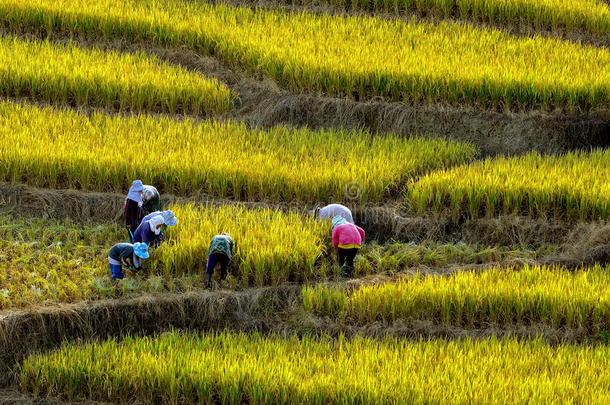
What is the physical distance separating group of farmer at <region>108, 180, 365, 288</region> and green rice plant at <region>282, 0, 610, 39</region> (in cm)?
407

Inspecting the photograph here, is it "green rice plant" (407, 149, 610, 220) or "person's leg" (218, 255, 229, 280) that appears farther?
"green rice plant" (407, 149, 610, 220)

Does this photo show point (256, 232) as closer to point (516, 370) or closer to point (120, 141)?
point (120, 141)

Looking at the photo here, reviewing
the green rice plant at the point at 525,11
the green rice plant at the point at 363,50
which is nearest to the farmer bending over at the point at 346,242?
the green rice plant at the point at 363,50

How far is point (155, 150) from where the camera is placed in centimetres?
774

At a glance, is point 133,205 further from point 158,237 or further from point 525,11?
point 525,11

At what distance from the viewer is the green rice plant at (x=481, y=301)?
612 centimetres

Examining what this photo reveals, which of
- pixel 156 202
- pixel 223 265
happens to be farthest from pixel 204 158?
pixel 223 265

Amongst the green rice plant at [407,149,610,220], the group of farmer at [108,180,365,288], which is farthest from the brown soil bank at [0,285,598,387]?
the green rice plant at [407,149,610,220]

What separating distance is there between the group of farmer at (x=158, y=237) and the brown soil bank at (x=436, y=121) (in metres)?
1.82

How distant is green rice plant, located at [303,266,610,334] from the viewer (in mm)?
6117

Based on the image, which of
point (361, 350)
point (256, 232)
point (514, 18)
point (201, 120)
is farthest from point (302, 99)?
point (361, 350)

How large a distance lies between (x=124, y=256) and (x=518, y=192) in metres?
3.11

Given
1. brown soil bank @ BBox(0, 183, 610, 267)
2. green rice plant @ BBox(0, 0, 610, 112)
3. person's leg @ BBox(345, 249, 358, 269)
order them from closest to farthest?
person's leg @ BBox(345, 249, 358, 269) < brown soil bank @ BBox(0, 183, 610, 267) < green rice plant @ BBox(0, 0, 610, 112)

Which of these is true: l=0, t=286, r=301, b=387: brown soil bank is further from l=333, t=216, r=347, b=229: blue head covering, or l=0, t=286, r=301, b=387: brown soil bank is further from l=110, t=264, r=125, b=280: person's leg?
l=333, t=216, r=347, b=229: blue head covering
